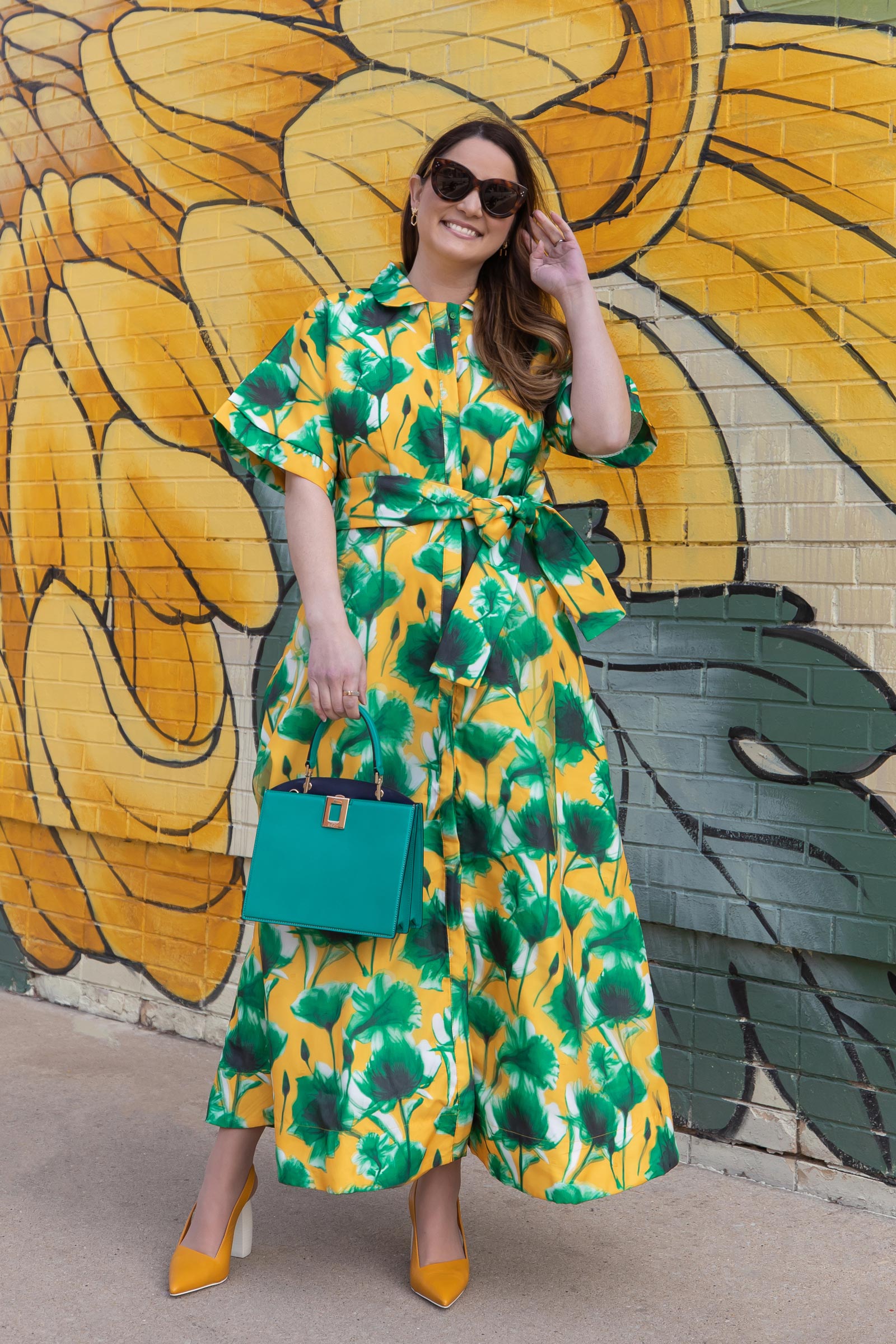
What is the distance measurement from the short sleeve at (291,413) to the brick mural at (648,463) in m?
1.02

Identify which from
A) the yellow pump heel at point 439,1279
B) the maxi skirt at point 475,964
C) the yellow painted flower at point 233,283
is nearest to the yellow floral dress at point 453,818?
the maxi skirt at point 475,964

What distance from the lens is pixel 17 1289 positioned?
2293 mm

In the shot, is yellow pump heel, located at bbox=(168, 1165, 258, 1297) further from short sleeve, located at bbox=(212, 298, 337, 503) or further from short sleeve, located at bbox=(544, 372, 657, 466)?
short sleeve, located at bbox=(544, 372, 657, 466)

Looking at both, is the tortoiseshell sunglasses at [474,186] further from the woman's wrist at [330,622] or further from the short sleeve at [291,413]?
the woman's wrist at [330,622]

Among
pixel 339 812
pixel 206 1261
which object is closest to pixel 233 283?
pixel 339 812

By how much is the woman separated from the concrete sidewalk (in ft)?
0.41

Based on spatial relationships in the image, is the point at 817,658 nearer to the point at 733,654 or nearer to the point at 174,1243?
the point at 733,654

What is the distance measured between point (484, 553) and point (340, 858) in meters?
0.59

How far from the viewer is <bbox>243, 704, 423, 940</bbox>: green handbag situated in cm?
202

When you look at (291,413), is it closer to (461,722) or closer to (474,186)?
(474,186)

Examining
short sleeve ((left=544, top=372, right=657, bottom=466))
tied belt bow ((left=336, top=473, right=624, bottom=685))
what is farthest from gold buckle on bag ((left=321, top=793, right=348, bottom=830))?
short sleeve ((left=544, top=372, right=657, bottom=466))

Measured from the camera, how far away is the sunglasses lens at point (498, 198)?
2.15 m

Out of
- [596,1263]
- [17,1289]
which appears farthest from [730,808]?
[17,1289]

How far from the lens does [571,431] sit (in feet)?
7.32
